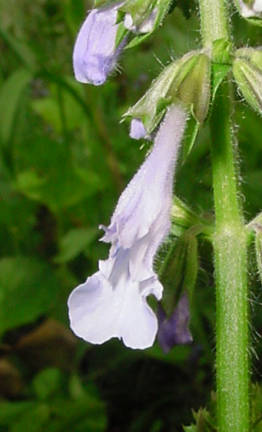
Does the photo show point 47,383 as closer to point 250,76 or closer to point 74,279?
point 74,279

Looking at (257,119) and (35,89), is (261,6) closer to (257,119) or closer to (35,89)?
(257,119)

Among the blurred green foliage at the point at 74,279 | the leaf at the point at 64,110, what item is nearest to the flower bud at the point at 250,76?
the blurred green foliage at the point at 74,279

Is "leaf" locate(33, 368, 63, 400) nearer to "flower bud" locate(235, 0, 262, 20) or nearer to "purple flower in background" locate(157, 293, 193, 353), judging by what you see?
"purple flower in background" locate(157, 293, 193, 353)

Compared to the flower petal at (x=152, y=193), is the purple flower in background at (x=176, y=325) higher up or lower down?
lower down

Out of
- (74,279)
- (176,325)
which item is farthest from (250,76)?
(74,279)

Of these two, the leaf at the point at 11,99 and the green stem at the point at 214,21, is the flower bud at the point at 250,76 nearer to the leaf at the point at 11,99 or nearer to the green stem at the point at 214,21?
the green stem at the point at 214,21

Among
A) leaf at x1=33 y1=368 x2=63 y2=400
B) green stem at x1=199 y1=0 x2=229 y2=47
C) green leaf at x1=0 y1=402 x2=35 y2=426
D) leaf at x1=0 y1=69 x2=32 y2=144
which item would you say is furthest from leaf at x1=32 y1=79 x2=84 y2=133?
green stem at x1=199 y1=0 x2=229 y2=47

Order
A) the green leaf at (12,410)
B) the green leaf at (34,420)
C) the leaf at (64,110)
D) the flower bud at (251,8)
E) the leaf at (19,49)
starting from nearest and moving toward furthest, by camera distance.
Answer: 1. the flower bud at (251,8)
2. the green leaf at (34,420)
3. the green leaf at (12,410)
4. the leaf at (19,49)
5. the leaf at (64,110)

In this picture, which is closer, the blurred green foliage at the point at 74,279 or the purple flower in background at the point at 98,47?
the purple flower in background at the point at 98,47
